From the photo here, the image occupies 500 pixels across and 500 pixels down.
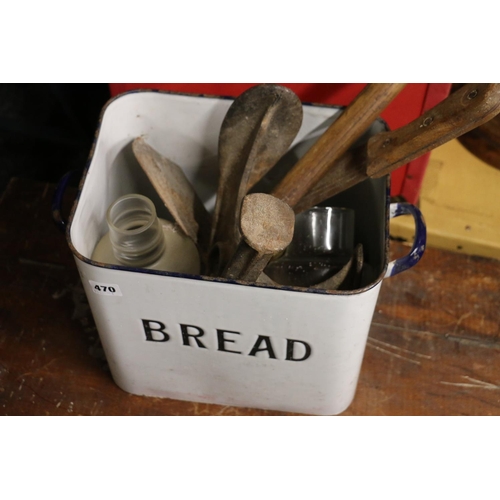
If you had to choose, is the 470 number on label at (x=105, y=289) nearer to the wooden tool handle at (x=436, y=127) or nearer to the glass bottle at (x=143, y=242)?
the glass bottle at (x=143, y=242)

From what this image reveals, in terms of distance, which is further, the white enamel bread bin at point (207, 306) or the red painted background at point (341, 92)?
the red painted background at point (341, 92)

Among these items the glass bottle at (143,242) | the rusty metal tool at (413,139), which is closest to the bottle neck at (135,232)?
the glass bottle at (143,242)

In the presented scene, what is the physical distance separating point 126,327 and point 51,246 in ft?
0.65

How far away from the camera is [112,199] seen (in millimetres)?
480

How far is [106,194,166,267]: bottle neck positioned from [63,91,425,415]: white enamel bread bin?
0.02 metres

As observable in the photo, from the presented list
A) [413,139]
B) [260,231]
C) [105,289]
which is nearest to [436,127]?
[413,139]

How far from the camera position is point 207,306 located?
385 mm

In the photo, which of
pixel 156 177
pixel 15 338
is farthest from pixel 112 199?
pixel 15 338

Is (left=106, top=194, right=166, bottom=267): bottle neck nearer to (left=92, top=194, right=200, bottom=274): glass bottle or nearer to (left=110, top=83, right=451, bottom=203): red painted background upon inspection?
(left=92, top=194, right=200, bottom=274): glass bottle

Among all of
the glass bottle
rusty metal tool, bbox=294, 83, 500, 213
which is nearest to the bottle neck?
the glass bottle

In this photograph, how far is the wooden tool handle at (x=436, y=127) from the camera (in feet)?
1.14

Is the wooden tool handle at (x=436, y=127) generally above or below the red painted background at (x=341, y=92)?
above

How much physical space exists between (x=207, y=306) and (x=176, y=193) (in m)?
A: 0.12

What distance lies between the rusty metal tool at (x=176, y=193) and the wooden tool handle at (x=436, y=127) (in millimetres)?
136
